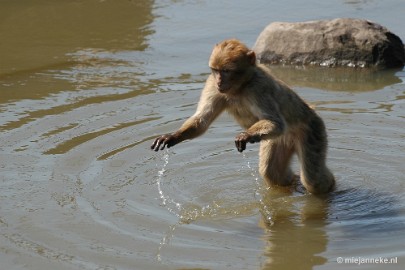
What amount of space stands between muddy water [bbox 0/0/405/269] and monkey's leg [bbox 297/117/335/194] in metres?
0.16

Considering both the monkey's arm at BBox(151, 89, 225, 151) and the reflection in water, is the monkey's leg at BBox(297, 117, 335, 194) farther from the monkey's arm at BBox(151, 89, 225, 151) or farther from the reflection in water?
the monkey's arm at BBox(151, 89, 225, 151)

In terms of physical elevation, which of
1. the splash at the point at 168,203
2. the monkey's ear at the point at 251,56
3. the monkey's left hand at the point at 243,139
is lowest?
the splash at the point at 168,203

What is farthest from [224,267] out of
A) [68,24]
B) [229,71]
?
[68,24]

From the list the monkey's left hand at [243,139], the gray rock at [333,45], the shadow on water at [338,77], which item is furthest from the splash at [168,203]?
the gray rock at [333,45]

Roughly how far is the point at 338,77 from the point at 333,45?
58 cm

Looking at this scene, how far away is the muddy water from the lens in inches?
270

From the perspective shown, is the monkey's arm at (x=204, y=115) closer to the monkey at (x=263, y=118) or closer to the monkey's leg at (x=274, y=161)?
the monkey at (x=263, y=118)

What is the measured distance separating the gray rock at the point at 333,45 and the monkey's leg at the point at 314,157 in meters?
3.71

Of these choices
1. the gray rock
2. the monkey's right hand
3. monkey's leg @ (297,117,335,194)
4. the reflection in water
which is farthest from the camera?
the gray rock

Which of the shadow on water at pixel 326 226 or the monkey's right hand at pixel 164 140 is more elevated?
the monkey's right hand at pixel 164 140

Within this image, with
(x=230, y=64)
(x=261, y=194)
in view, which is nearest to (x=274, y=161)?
(x=261, y=194)

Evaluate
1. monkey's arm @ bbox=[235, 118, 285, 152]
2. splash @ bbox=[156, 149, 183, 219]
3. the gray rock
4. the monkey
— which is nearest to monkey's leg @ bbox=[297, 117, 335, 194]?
the monkey

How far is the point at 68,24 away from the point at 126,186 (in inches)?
239

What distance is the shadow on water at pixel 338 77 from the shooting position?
10945 millimetres
